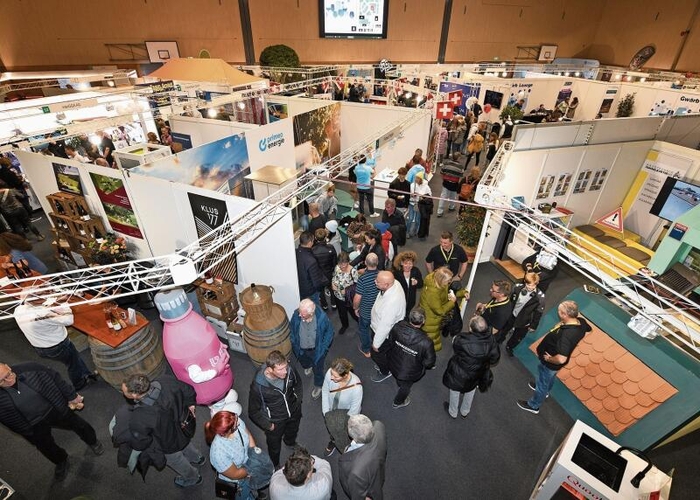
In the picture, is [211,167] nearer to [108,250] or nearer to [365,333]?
[108,250]

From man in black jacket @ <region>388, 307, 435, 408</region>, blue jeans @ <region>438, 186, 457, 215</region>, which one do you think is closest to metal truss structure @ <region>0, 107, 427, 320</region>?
man in black jacket @ <region>388, 307, 435, 408</region>

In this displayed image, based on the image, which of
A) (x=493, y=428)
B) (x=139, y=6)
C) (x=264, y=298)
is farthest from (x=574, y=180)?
(x=139, y=6)

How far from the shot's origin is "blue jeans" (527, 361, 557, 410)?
11.5 ft

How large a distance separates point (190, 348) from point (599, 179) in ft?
24.1

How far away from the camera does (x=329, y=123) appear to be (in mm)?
8609

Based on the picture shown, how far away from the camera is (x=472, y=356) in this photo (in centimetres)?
312

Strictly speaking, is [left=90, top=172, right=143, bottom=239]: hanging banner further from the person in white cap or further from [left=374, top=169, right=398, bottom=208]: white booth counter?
[left=374, top=169, right=398, bottom=208]: white booth counter

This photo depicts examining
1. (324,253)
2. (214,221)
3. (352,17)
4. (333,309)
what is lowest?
(333,309)

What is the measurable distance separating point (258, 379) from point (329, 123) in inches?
290

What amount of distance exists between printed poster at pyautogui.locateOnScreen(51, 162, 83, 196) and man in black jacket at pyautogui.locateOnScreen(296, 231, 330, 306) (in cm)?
365

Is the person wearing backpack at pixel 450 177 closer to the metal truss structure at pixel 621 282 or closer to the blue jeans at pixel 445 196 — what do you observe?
the blue jeans at pixel 445 196

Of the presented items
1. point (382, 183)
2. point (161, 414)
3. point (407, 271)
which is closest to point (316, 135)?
point (382, 183)

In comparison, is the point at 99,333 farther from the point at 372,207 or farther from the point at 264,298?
the point at 372,207

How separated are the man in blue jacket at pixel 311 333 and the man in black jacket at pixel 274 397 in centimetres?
62
